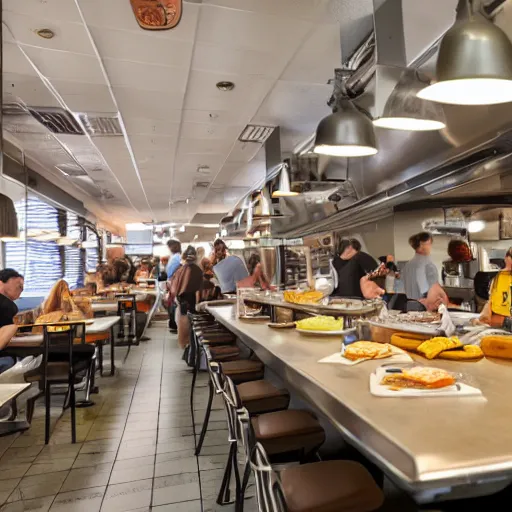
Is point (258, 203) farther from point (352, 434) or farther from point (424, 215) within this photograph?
point (352, 434)

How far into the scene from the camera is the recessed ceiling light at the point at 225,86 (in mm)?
4035

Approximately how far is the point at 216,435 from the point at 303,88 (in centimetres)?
319

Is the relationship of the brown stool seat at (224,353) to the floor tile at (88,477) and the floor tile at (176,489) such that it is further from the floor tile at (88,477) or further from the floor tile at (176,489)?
the floor tile at (88,477)

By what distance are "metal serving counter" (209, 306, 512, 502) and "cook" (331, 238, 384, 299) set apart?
2.72 metres

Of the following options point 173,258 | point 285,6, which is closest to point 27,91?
point 285,6

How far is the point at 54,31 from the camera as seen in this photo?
3.10m

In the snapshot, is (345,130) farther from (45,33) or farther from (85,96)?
(85,96)

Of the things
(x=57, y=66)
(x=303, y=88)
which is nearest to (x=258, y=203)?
(x=303, y=88)

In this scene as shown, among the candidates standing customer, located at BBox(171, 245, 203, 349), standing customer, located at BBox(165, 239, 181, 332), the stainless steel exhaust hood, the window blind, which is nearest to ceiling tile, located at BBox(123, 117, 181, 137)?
the stainless steel exhaust hood

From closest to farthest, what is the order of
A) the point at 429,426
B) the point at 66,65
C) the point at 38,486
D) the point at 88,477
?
the point at 429,426 → the point at 38,486 → the point at 88,477 → the point at 66,65

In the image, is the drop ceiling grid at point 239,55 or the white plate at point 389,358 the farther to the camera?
the drop ceiling grid at point 239,55

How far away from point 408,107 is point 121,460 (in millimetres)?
3076

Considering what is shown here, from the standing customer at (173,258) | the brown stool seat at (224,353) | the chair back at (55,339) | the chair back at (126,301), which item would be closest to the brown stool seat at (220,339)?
the brown stool seat at (224,353)

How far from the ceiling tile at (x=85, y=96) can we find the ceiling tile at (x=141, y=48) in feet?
2.21
